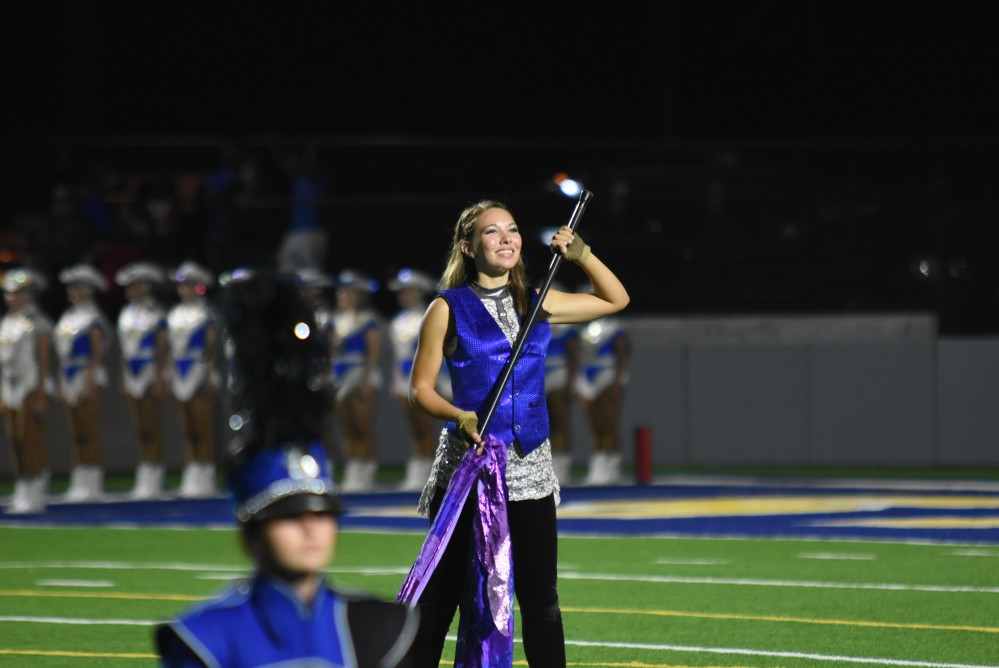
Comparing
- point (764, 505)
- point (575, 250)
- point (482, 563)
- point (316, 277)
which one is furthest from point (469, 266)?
point (316, 277)

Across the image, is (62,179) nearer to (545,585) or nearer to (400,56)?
(400,56)

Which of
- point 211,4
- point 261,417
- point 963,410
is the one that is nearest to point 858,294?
point 963,410

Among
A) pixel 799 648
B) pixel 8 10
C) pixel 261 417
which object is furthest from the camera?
pixel 8 10

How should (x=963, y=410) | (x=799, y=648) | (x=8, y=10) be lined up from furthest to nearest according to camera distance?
1. (x=8, y=10)
2. (x=963, y=410)
3. (x=799, y=648)

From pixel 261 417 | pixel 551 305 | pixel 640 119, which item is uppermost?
pixel 640 119

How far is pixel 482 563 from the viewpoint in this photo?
220 inches

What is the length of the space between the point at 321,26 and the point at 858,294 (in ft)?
38.4

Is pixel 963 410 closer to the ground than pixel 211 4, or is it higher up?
closer to the ground

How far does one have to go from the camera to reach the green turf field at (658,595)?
7625mm

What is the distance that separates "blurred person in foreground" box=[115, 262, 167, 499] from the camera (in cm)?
1714

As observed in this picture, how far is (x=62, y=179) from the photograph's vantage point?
65.7ft

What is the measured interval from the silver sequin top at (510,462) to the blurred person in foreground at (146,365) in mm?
11590

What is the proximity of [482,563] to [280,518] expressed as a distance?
298 cm

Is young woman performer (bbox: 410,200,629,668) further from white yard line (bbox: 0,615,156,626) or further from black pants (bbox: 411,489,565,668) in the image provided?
white yard line (bbox: 0,615,156,626)
